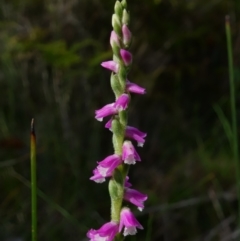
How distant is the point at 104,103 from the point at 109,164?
2415 millimetres

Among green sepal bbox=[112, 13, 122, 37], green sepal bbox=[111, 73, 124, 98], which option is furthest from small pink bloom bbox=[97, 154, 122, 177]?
green sepal bbox=[112, 13, 122, 37]

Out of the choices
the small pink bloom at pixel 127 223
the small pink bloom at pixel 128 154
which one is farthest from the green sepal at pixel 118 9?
the small pink bloom at pixel 127 223

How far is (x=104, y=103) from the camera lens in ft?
10.9

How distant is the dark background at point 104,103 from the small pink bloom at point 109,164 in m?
1.64

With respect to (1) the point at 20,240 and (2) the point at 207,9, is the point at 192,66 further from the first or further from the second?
(1) the point at 20,240

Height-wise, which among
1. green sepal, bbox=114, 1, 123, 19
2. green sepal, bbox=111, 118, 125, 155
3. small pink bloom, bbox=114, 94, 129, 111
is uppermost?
green sepal, bbox=114, 1, 123, 19

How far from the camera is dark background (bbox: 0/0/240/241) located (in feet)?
8.82

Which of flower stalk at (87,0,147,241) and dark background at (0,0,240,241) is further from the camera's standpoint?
dark background at (0,0,240,241)

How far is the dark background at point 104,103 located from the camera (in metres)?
2.69

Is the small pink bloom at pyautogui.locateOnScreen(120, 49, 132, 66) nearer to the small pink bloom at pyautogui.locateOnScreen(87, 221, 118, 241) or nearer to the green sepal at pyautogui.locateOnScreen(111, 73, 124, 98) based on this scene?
the green sepal at pyautogui.locateOnScreen(111, 73, 124, 98)

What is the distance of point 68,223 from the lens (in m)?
2.58

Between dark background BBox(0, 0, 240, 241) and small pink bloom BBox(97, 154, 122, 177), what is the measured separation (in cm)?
164

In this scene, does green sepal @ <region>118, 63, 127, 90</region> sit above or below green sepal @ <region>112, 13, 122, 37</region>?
below

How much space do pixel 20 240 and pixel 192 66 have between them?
164cm
